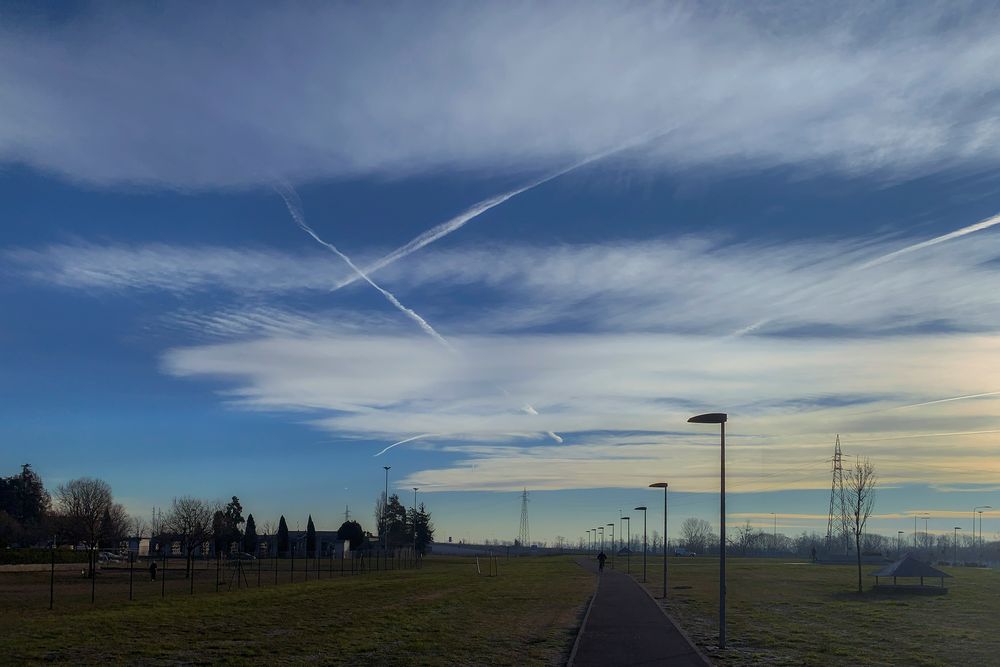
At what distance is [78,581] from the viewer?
53.0 m

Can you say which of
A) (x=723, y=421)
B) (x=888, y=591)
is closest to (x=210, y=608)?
(x=723, y=421)

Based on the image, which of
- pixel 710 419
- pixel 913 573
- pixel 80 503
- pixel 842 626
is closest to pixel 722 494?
pixel 710 419

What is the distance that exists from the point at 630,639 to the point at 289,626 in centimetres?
1086

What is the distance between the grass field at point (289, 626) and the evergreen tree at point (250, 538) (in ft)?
274

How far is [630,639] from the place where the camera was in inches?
973

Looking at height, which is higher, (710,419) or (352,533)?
(710,419)

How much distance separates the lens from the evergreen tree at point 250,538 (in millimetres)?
128625

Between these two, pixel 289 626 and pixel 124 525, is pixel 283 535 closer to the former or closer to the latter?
pixel 124 525

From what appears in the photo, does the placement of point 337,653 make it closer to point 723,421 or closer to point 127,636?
point 127,636

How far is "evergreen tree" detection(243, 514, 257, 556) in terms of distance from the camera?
129 m

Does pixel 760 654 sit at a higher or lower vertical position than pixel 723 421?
lower

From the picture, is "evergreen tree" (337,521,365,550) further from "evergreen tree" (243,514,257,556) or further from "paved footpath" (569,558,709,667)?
"paved footpath" (569,558,709,667)

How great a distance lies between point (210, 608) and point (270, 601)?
15.7 ft

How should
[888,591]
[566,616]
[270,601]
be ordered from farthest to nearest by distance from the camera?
[888,591] < [270,601] < [566,616]
